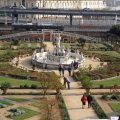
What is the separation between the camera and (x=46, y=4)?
454 feet

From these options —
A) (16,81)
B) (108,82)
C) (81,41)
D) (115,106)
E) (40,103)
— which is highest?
(40,103)

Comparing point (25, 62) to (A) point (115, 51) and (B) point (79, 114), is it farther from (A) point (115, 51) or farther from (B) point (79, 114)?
(B) point (79, 114)

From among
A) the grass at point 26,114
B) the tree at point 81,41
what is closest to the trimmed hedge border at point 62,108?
the grass at point 26,114

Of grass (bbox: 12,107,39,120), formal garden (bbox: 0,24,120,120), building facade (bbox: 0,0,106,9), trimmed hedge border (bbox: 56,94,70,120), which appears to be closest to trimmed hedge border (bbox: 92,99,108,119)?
formal garden (bbox: 0,24,120,120)

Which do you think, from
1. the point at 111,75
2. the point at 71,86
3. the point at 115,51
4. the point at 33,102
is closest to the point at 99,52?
the point at 115,51

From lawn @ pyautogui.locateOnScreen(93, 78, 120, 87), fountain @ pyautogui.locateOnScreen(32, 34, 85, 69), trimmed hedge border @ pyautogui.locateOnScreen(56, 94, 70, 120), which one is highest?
trimmed hedge border @ pyautogui.locateOnScreen(56, 94, 70, 120)

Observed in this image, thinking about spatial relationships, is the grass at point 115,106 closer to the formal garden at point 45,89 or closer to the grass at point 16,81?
the formal garden at point 45,89

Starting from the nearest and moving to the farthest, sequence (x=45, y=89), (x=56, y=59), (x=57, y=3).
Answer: (x=45, y=89)
(x=56, y=59)
(x=57, y=3)

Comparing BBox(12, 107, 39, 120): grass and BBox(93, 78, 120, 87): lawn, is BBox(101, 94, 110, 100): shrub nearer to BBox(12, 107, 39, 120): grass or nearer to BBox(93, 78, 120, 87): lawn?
BBox(93, 78, 120, 87): lawn

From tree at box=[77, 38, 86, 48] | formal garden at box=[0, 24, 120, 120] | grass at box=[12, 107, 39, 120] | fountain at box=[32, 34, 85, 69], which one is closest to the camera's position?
grass at box=[12, 107, 39, 120]

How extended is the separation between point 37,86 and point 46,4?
4206 inches

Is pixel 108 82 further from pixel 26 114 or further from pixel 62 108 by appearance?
pixel 26 114

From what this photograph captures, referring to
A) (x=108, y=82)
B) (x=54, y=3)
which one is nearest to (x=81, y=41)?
(x=108, y=82)

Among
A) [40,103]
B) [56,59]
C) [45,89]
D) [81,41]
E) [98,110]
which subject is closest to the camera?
[98,110]
